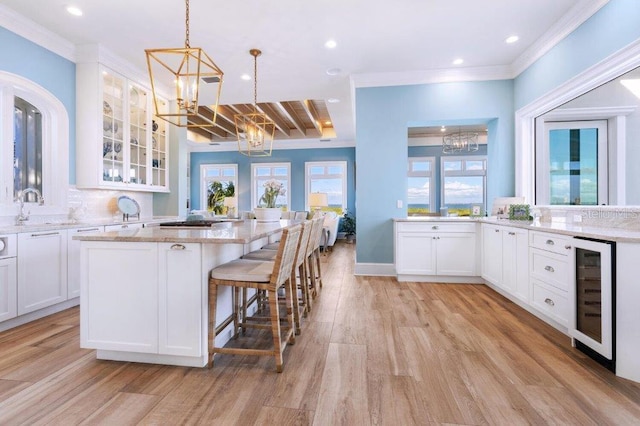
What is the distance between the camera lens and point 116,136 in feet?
13.9

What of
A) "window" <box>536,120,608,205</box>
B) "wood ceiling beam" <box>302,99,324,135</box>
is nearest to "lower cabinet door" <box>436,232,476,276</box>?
"window" <box>536,120,608,205</box>

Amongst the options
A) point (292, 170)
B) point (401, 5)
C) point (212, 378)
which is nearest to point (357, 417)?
point (212, 378)

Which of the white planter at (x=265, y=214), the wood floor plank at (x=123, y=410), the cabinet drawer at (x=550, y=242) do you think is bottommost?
the wood floor plank at (x=123, y=410)

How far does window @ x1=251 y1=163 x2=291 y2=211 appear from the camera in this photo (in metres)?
9.64

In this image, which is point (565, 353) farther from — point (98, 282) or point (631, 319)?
point (98, 282)

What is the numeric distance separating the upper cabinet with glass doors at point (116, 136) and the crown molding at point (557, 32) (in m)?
5.16

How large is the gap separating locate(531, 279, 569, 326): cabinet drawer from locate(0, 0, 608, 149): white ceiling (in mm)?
2562

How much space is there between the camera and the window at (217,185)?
394 inches

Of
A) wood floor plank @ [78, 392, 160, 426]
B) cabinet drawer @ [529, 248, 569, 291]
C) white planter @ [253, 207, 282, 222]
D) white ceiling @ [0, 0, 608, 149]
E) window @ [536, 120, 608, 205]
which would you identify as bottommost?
wood floor plank @ [78, 392, 160, 426]

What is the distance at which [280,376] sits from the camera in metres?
1.91

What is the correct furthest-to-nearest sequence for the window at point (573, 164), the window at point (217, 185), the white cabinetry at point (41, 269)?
the window at point (217, 185)
the window at point (573, 164)
the white cabinetry at point (41, 269)

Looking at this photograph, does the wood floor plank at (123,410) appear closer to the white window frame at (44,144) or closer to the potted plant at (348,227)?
the white window frame at (44,144)

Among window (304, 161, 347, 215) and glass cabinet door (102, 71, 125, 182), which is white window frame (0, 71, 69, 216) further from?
window (304, 161, 347, 215)

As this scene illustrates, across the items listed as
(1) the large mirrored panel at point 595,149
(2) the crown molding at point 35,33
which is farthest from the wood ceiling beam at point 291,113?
(1) the large mirrored panel at point 595,149
